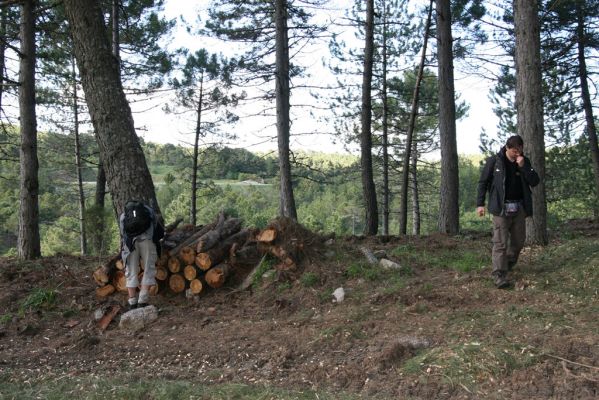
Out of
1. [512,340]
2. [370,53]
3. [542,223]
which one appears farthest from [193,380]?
[370,53]

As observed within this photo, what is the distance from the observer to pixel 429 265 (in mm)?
6781

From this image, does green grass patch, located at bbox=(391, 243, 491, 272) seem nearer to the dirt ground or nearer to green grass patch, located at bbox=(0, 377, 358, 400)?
the dirt ground

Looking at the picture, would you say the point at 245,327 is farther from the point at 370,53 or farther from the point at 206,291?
the point at 370,53

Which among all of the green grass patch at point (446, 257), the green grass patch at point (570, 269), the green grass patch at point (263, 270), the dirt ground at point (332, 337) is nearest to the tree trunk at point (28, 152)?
the dirt ground at point (332, 337)

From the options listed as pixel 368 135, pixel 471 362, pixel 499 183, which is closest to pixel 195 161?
pixel 368 135

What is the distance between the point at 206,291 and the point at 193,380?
2.37 m

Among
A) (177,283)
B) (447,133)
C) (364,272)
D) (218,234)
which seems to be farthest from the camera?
(447,133)

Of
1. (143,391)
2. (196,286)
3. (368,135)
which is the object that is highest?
(368,135)

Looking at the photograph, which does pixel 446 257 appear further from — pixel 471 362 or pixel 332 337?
pixel 471 362

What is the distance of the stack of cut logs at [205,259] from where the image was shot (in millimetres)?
6352

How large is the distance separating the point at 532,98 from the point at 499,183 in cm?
238

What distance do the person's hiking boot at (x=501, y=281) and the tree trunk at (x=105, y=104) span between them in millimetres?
4678

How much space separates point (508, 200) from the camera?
540cm

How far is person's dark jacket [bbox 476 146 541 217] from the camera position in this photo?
533cm
